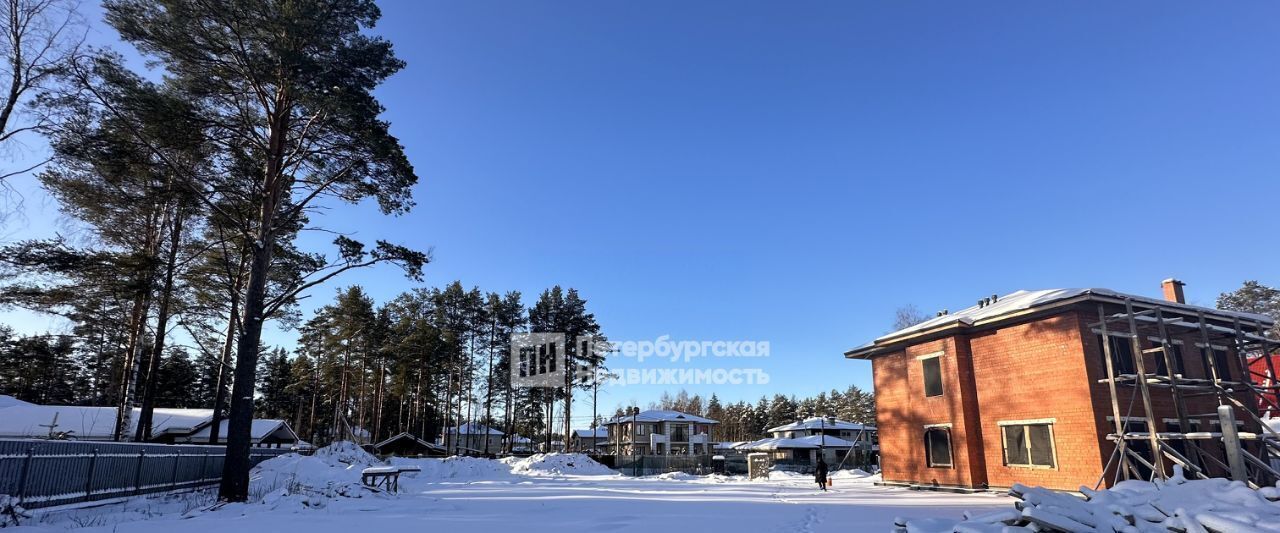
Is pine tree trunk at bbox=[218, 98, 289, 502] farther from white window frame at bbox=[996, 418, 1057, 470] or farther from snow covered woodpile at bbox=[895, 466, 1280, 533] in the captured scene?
white window frame at bbox=[996, 418, 1057, 470]

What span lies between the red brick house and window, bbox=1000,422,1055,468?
1.2 inches

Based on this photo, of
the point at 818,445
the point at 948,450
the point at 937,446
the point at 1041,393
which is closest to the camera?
the point at 1041,393

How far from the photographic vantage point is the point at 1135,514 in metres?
7.71

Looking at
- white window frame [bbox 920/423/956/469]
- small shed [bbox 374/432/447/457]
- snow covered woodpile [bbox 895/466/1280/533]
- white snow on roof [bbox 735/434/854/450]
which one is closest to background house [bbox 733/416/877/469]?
white snow on roof [bbox 735/434/854/450]

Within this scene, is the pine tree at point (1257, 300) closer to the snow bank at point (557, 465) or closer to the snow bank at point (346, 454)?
the snow bank at point (557, 465)

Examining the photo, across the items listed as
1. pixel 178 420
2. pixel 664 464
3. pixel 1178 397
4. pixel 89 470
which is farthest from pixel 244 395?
pixel 178 420

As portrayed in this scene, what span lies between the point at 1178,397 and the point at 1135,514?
10.5m

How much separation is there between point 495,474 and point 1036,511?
27.4 m

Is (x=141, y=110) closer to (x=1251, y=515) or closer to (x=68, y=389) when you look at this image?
(x=1251, y=515)

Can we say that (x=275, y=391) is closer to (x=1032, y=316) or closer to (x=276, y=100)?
(x=276, y=100)

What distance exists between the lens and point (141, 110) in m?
12.5

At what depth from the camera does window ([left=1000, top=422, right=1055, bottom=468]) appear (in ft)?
56.2

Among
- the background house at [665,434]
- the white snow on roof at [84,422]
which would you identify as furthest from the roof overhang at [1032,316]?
the background house at [665,434]

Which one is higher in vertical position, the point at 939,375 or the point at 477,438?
the point at 939,375
